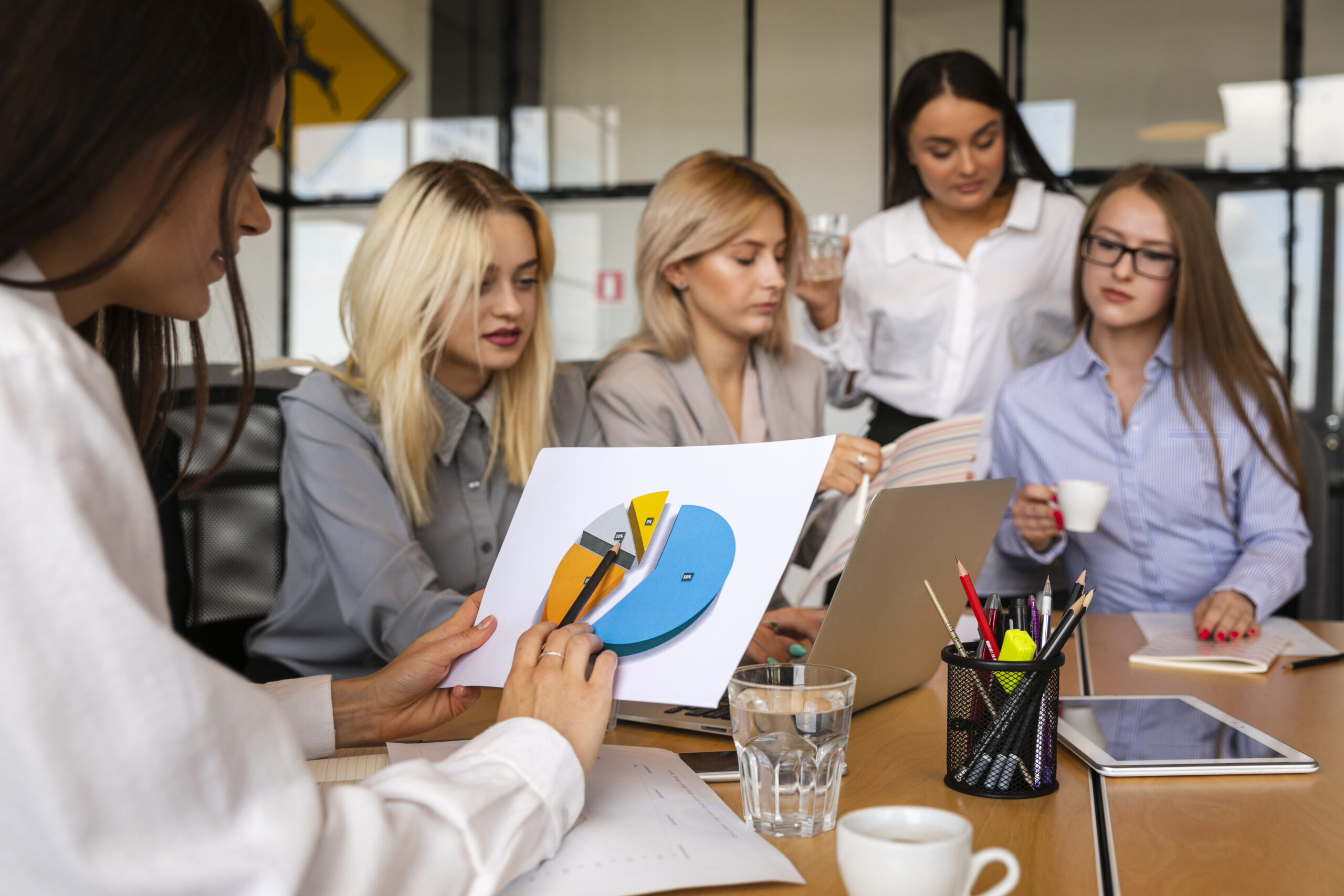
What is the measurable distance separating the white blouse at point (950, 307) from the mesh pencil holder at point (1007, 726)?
1.86 metres

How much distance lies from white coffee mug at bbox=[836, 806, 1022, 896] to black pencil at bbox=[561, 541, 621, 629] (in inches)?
13.6

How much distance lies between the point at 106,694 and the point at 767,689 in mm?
453

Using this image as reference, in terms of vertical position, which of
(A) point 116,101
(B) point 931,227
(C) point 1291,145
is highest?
(C) point 1291,145

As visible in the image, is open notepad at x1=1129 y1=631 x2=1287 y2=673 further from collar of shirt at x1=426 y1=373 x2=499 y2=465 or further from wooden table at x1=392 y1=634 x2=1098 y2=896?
collar of shirt at x1=426 y1=373 x2=499 y2=465

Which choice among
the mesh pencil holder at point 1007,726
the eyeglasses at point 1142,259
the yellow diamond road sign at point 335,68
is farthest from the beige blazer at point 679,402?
the yellow diamond road sign at point 335,68

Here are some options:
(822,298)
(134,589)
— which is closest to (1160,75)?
(822,298)

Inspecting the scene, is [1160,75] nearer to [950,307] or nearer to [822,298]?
[950,307]

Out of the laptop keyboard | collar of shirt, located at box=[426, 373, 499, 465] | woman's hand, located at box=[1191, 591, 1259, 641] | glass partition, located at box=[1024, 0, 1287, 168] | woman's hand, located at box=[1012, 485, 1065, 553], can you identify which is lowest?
the laptop keyboard

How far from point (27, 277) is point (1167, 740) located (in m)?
0.95

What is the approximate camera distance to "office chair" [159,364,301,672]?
1.58 meters

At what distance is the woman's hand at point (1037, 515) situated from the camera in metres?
1.81

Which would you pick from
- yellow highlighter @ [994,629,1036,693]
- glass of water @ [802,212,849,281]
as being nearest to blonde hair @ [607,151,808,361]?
glass of water @ [802,212,849,281]

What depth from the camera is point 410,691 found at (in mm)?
984

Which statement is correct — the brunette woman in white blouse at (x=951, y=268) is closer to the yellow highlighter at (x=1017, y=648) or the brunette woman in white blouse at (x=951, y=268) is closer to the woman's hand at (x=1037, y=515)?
the woman's hand at (x=1037, y=515)
